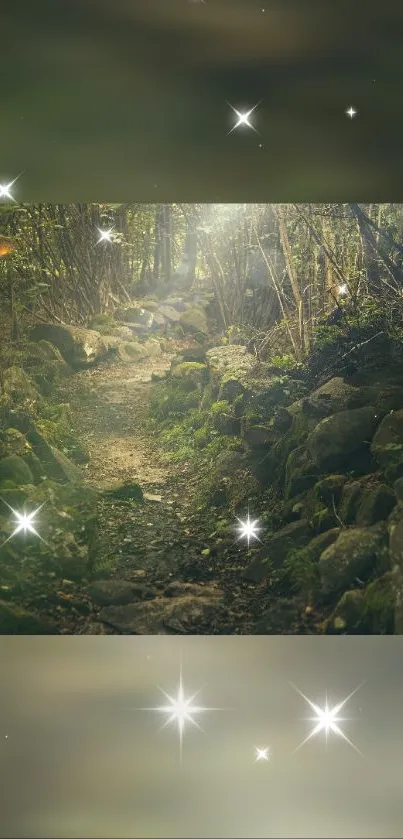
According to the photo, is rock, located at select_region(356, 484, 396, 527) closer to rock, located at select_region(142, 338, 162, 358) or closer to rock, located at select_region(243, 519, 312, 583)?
rock, located at select_region(243, 519, 312, 583)

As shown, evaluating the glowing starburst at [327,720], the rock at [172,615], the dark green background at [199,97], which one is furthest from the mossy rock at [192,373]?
the glowing starburst at [327,720]

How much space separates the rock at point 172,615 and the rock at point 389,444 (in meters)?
1.30

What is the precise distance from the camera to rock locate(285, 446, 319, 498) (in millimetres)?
5500

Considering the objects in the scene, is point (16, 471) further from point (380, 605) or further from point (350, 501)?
point (380, 605)

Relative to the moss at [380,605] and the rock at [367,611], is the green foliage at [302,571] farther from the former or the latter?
the moss at [380,605]

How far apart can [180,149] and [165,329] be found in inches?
66.7

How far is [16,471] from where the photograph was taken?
5.49 m

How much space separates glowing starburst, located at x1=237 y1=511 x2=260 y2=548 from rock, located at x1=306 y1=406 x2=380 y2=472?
21.4 inches

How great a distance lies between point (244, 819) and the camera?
2.88 metres

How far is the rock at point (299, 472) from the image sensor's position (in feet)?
18.0

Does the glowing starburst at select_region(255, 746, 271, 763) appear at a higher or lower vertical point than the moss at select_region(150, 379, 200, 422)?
lower

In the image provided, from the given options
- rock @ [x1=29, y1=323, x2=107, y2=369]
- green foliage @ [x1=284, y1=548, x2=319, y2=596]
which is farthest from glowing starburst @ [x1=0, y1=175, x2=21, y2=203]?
green foliage @ [x1=284, y1=548, x2=319, y2=596]

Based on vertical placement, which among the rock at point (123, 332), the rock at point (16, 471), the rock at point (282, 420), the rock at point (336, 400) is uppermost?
the rock at point (123, 332)

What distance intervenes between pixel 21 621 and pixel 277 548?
5.34 feet
